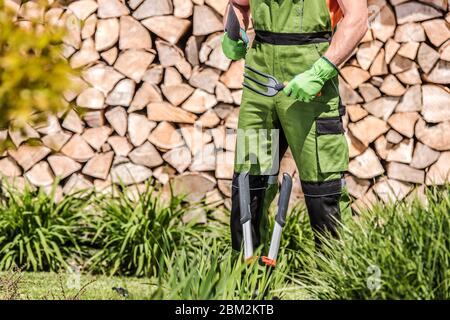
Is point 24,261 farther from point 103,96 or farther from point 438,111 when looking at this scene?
point 438,111

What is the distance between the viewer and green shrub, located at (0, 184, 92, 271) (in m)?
4.29

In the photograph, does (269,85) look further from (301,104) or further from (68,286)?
(68,286)

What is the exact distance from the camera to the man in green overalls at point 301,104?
3.08m

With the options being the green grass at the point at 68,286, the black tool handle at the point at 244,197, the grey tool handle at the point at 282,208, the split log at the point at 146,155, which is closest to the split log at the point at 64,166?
the split log at the point at 146,155

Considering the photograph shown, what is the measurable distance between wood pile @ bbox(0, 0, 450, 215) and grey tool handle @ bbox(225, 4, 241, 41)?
1185 millimetres

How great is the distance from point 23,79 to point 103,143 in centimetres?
204

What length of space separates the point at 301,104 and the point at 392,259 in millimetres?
675

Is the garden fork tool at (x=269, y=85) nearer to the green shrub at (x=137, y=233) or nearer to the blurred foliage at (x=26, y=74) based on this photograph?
the blurred foliage at (x=26, y=74)

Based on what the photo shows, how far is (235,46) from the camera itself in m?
3.37

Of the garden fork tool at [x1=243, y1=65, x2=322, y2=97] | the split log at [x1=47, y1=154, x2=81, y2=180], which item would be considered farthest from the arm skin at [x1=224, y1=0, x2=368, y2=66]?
the split log at [x1=47, y1=154, x2=81, y2=180]

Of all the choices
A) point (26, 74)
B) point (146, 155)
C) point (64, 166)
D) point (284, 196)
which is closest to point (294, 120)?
point (284, 196)
